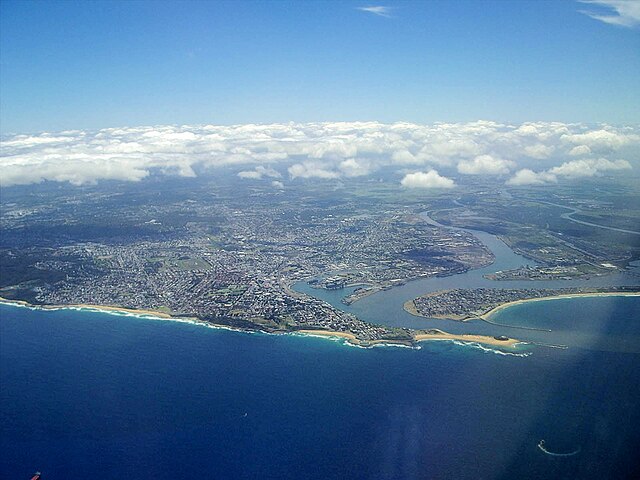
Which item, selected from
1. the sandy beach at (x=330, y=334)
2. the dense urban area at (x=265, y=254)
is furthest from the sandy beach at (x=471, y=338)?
the sandy beach at (x=330, y=334)

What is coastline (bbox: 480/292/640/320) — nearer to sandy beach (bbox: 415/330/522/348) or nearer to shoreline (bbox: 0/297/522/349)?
sandy beach (bbox: 415/330/522/348)

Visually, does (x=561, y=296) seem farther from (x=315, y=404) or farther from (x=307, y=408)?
(x=307, y=408)

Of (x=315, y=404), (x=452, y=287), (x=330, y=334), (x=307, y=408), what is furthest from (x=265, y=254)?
(x=307, y=408)

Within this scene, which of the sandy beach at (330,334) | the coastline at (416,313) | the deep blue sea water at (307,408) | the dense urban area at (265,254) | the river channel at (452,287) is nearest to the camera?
the deep blue sea water at (307,408)

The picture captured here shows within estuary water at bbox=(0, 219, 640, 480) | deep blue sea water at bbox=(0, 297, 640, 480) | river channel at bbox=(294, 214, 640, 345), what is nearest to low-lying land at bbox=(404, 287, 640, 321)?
river channel at bbox=(294, 214, 640, 345)

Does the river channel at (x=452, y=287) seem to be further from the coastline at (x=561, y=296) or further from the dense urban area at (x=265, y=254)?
the coastline at (x=561, y=296)

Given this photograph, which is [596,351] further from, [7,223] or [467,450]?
[7,223]
